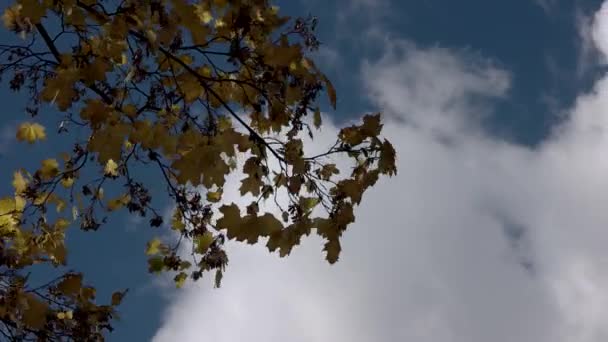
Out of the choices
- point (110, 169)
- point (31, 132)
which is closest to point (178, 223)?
point (110, 169)

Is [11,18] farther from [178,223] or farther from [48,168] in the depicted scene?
[178,223]

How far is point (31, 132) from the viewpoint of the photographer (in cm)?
465

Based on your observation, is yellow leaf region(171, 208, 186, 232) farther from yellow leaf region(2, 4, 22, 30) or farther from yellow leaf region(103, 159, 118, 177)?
yellow leaf region(2, 4, 22, 30)

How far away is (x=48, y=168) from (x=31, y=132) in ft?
1.61

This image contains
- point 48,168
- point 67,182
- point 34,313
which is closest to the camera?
point 34,313

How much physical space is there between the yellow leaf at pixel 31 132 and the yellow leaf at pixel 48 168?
471 mm

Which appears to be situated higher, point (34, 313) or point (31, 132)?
point (31, 132)

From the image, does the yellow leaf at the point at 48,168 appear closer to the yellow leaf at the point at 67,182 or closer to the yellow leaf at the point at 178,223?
the yellow leaf at the point at 67,182

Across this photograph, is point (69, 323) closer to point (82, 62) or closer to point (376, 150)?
point (82, 62)

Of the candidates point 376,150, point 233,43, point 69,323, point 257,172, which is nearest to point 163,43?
point 233,43

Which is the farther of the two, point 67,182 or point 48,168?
point 67,182

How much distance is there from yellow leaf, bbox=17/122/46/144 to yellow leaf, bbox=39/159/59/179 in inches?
18.5

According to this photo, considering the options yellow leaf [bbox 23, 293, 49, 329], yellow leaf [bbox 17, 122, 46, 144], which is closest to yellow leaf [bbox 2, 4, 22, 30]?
yellow leaf [bbox 17, 122, 46, 144]

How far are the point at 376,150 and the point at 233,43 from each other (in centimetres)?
111
